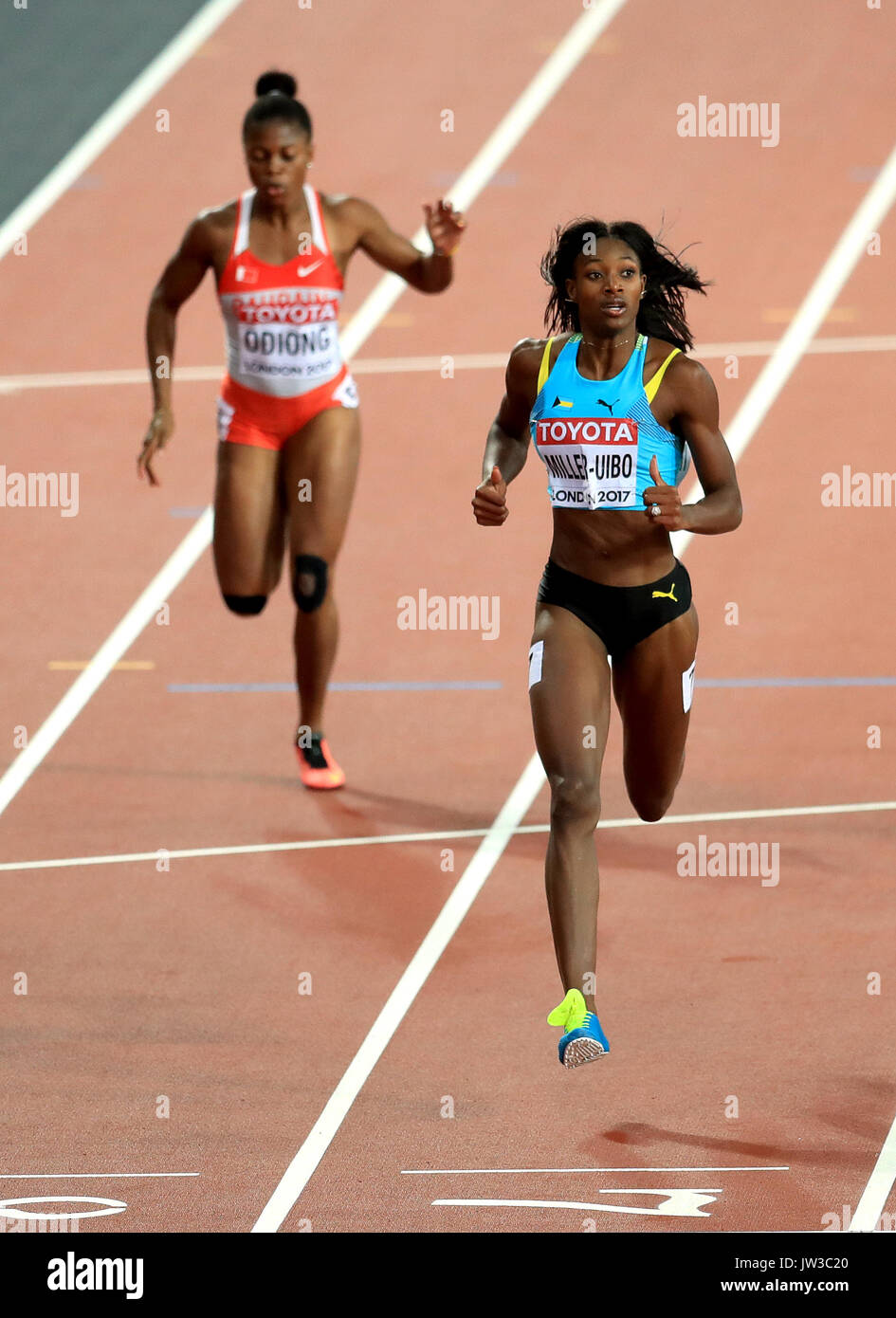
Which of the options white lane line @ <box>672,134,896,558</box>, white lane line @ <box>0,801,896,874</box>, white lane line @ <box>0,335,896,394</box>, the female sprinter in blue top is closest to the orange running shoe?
white lane line @ <box>0,801,896,874</box>

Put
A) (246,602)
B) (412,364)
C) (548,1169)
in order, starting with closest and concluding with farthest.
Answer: (548,1169) → (246,602) → (412,364)

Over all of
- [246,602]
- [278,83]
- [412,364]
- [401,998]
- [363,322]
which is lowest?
[401,998]

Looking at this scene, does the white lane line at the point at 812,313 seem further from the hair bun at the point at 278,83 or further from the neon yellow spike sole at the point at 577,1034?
the neon yellow spike sole at the point at 577,1034

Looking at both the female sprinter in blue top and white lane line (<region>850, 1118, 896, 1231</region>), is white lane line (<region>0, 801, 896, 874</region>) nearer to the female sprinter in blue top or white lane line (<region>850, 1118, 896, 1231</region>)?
the female sprinter in blue top

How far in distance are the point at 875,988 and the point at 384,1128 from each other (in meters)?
1.85

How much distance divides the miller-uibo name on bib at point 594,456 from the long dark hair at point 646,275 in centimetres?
37

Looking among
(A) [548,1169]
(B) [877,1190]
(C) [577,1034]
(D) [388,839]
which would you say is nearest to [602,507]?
(C) [577,1034]

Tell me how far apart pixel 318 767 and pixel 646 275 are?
3719 millimetres

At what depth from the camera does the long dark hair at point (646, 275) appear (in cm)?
608

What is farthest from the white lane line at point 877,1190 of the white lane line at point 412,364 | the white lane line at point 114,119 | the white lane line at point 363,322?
the white lane line at point 114,119

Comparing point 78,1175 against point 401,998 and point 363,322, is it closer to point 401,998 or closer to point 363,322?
point 401,998

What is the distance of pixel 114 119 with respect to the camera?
1670 centimetres

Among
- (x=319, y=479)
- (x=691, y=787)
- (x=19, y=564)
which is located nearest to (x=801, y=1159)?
(x=691, y=787)

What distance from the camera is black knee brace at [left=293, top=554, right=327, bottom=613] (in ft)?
30.0
